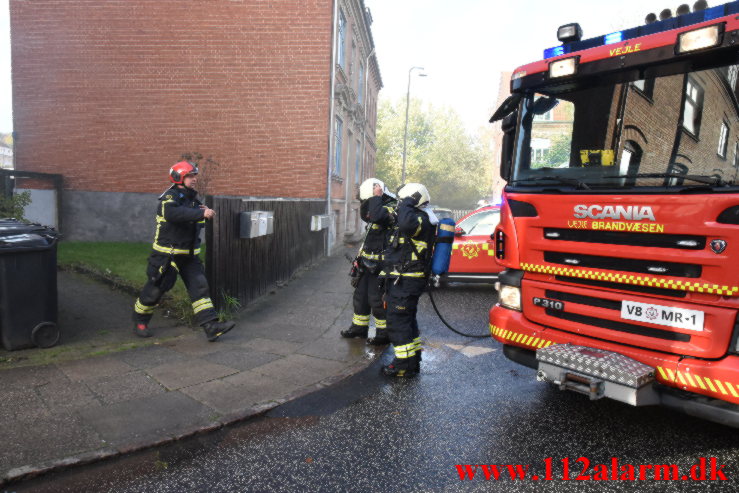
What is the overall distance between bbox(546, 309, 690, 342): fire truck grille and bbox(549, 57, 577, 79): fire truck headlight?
1.85 m

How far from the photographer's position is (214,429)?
3551 millimetres

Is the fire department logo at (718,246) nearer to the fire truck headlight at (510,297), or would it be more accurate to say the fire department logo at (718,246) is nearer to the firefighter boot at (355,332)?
the fire truck headlight at (510,297)

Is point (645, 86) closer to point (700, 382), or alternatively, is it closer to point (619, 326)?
point (619, 326)

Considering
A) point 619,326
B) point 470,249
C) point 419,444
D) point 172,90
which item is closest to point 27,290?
point 419,444

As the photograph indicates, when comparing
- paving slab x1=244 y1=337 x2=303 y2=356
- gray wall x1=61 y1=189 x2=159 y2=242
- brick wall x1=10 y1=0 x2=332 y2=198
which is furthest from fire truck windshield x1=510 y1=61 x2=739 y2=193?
gray wall x1=61 y1=189 x2=159 y2=242

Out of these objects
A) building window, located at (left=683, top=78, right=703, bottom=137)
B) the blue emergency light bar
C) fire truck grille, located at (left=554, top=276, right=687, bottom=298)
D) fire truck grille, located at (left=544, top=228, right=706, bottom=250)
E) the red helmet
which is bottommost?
fire truck grille, located at (left=554, top=276, right=687, bottom=298)

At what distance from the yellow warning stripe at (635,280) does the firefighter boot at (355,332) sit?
2.39 m

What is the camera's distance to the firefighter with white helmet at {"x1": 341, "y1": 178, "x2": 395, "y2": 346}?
521 cm

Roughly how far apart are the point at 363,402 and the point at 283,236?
5.43 meters

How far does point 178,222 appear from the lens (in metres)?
5.30

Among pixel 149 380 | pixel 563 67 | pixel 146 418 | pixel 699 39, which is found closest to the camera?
pixel 699 39

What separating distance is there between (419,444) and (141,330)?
11.5ft

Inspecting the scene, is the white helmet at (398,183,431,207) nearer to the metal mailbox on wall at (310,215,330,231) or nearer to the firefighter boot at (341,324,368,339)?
the firefighter boot at (341,324,368,339)

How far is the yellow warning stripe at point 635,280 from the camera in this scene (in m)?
3.02
